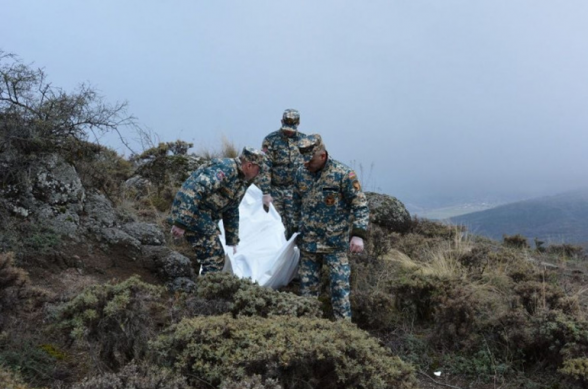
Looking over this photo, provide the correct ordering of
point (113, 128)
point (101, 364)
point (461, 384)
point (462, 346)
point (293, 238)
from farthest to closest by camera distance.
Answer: point (113, 128), point (293, 238), point (462, 346), point (461, 384), point (101, 364)

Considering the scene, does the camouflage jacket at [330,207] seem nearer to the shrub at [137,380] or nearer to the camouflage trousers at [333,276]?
the camouflage trousers at [333,276]

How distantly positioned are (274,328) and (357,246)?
5.35 ft

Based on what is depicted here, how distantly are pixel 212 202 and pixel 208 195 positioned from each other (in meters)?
0.13

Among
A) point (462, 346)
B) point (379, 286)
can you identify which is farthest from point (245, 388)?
point (379, 286)

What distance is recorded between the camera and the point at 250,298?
4.16m

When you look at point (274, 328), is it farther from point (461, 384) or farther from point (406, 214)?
point (406, 214)

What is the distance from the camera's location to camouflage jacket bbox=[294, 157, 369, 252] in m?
5.04

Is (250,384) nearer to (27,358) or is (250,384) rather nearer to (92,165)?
(27,358)

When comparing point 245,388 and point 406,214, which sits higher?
point 406,214

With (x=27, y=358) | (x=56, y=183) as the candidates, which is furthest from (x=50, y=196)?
(x=27, y=358)

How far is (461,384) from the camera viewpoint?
431 cm

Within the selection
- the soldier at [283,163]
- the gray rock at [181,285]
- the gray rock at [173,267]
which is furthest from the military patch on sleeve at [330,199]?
the soldier at [283,163]

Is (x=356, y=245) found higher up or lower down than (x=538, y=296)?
higher up

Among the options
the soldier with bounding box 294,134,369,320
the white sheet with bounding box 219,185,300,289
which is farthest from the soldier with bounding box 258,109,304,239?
the soldier with bounding box 294,134,369,320
